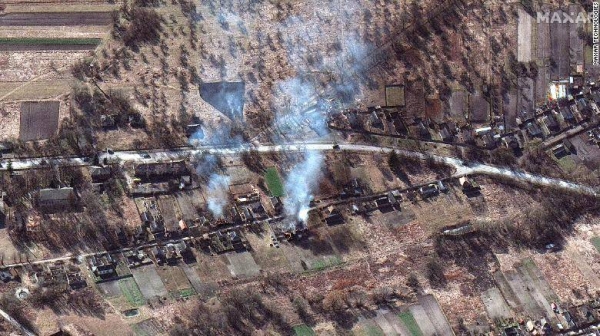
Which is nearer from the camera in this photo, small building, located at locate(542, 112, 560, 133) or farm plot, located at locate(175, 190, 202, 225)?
farm plot, located at locate(175, 190, 202, 225)

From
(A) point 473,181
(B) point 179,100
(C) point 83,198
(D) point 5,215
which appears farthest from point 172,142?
(A) point 473,181

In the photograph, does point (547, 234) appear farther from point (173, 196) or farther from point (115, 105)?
point (115, 105)

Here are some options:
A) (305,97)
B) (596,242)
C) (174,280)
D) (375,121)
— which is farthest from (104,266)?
(596,242)

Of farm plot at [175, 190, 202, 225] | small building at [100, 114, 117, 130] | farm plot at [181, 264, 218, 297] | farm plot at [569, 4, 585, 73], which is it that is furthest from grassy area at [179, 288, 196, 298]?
farm plot at [569, 4, 585, 73]

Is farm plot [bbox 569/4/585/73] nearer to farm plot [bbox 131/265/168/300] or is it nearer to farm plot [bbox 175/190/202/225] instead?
farm plot [bbox 175/190/202/225]

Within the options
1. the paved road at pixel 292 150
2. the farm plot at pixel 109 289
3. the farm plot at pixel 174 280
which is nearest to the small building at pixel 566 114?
the paved road at pixel 292 150

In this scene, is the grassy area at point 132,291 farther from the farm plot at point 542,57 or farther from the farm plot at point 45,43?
the farm plot at point 542,57
